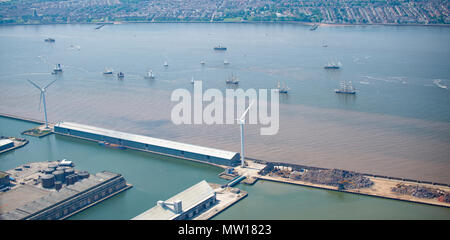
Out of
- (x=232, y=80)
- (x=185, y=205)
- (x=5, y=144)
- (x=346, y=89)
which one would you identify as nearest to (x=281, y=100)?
(x=346, y=89)

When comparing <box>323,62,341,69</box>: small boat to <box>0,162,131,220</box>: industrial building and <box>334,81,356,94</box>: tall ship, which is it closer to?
<box>334,81,356,94</box>: tall ship

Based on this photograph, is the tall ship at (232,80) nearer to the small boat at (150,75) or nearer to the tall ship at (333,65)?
the small boat at (150,75)

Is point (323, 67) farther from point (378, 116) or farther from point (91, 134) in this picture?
point (91, 134)

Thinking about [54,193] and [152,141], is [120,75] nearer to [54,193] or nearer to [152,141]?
[152,141]

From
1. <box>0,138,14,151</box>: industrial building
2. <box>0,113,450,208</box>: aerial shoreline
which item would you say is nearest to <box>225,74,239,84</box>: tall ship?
<box>0,113,450,208</box>: aerial shoreline

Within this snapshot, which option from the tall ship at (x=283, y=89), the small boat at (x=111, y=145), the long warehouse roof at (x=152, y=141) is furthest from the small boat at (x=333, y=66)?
the small boat at (x=111, y=145)

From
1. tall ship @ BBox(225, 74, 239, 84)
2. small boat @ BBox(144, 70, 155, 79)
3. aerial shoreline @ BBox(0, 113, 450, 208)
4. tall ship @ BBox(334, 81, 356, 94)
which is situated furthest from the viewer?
small boat @ BBox(144, 70, 155, 79)
